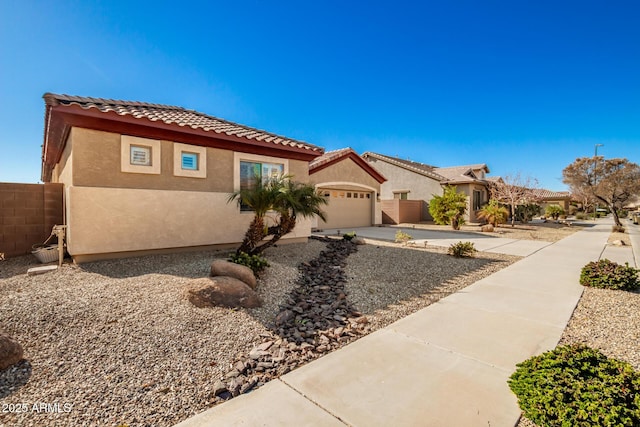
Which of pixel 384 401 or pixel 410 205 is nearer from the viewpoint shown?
pixel 384 401

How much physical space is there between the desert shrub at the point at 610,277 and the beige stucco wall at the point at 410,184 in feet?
64.8

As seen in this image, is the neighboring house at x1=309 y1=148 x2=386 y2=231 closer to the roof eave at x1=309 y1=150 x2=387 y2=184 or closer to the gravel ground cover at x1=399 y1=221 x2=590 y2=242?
the roof eave at x1=309 y1=150 x2=387 y2=184

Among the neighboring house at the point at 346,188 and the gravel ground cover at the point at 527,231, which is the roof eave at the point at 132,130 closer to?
the neighboring house at the point at 346,188

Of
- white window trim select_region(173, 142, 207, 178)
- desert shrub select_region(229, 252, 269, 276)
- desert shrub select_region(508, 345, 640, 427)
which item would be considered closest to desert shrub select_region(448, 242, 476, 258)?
desert shrub select_region(229, 252, 269, 276)

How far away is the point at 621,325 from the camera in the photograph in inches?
179

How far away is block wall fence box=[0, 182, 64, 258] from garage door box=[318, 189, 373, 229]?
1249 centimetres

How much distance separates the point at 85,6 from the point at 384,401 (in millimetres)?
11565

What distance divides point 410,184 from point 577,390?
87.1ft

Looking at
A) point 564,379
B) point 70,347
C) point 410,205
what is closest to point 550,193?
point 410,205

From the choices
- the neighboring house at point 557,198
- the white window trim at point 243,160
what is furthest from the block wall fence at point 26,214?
the neighboring house at point 557,198

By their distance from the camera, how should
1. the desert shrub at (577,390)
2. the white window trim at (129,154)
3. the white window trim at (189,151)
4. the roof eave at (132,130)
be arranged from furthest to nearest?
the white window trim at (189,151), the white window trim at (129,154), the roof eave at (132,130), the desert shrub at (577,390)

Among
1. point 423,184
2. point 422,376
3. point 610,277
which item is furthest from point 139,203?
point 423,184

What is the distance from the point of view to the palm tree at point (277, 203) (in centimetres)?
711

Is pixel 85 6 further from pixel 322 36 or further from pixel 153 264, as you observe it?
pixel 322 36
